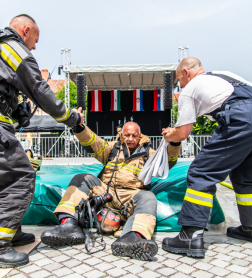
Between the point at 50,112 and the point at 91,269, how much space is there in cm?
138

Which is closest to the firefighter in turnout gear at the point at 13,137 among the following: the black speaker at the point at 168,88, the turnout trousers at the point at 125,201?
the turnout trousers at the point at 125,201

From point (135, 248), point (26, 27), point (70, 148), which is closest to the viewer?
point (135, 248)

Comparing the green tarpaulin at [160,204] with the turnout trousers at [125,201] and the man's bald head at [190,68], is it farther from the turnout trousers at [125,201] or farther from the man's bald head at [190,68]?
the man's bald head at [190,68]

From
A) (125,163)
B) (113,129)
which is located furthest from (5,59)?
(113,129)

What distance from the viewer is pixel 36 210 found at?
307cm

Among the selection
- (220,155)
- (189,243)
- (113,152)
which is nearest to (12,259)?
(189,243)

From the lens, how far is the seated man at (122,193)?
2197 millimetres

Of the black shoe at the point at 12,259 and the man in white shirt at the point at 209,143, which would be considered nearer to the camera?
the black shoe at the point at 12,259

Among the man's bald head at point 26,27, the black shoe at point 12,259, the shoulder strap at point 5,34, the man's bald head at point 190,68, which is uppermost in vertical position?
the man's bald head at point 26,27

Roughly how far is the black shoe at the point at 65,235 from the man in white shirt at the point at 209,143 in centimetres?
Answer: 84

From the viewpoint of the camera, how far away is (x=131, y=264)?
79.3 inches

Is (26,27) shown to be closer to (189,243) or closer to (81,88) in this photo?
(189,243)

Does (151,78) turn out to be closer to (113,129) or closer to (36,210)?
(113,129)

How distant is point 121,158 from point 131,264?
1.32 metres
